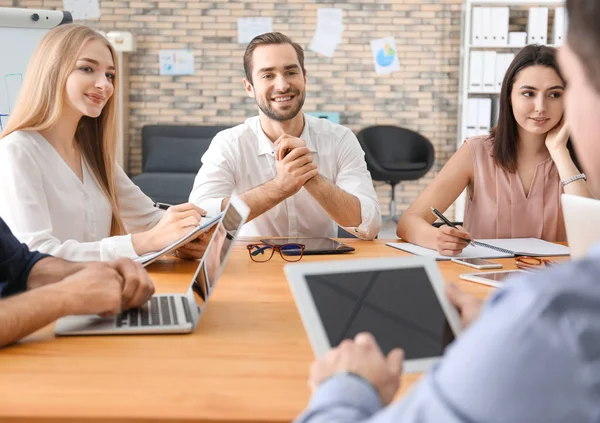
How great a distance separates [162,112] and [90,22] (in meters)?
1.14

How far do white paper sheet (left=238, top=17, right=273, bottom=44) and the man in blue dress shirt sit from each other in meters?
6.41

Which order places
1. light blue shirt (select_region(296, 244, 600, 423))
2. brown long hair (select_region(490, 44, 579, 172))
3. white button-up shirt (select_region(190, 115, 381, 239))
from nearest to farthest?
light blue shirt (select_region(296, 244, 600, 423))
brown long hair (select_region(490, 44, 579, 172))
white button-up shirt (select_region(190, 115, 381, 239))

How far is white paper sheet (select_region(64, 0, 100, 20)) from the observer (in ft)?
22.0

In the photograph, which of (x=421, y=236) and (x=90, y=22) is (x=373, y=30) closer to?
(x=90, y=22)

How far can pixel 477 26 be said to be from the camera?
626cm

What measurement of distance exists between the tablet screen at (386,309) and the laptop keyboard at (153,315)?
1.21 feet

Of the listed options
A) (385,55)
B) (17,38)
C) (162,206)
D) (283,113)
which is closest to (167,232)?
(162,206)

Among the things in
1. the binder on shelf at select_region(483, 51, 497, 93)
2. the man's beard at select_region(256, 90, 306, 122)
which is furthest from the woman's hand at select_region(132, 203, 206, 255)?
the binder on shelf at select_region(483, 51, 497, 93)

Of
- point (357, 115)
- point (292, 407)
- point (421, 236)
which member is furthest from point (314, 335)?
point (357, 115)

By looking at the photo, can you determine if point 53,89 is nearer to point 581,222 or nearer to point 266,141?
point 266,141

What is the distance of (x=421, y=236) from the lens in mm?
2127

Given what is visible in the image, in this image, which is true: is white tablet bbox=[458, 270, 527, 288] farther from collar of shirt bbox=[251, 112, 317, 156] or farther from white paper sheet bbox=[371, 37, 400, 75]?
white paper sheet bbox=[371, 37, 400, 75]

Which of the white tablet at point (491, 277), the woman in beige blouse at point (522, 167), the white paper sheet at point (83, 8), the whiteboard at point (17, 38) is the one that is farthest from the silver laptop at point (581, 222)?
the white paper sheet at point (83, 8)

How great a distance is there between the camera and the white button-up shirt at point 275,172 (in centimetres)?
263
